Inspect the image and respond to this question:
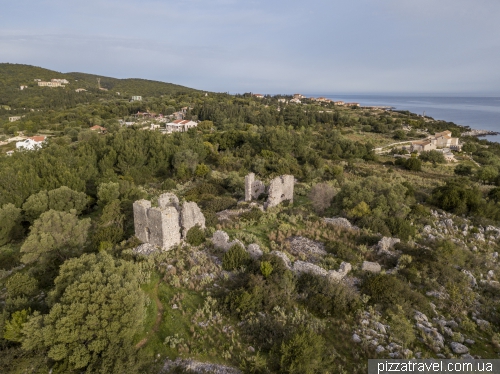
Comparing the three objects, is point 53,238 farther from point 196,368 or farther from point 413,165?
point 413,165

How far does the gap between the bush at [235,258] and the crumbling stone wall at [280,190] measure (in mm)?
7996

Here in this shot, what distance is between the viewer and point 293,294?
40.7ft

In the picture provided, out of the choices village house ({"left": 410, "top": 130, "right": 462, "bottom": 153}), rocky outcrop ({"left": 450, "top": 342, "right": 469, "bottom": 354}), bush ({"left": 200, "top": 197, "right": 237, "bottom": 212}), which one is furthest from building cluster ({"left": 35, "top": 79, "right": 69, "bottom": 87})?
rocky outcrop ({"left": 450, "top": 342, "right": 469, "bottom": 354})

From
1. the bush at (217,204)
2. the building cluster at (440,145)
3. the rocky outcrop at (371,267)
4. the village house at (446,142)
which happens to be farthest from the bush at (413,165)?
the rocky outcrop at (371,267)

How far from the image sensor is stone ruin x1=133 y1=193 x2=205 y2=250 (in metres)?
15.1

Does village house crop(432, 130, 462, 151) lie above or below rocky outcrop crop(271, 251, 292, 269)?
above

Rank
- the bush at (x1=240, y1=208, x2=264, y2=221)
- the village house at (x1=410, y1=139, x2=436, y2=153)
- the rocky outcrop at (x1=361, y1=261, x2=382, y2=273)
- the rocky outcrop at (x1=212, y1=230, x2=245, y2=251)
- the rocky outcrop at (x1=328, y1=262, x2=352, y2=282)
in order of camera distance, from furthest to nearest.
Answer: the village house at (x1=410, y1=139, x2=436, y2=153) → the bush at (x1=240, y1=208, x2=264, y2=221) → the rocky outcrop at (x1=212, y1=230, x2=245, y2=251) → the rocky outcrop at (x1=361, y1=261, x2=382, y2=273) → the rocky outcrop at (x1=328, y1=262, x2=352, y2=282)

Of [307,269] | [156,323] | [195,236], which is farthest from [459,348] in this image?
[195,236]

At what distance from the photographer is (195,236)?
1611 centimetres

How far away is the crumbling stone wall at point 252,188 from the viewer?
76.8 feet

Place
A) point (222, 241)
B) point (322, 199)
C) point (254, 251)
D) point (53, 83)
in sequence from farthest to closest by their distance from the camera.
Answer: point (53, 83) < point (322, 199) < point (222, 241) < point (254, 251)

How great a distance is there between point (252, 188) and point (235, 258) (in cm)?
1052

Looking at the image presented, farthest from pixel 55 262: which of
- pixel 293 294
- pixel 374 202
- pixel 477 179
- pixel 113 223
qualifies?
pixel 477 179

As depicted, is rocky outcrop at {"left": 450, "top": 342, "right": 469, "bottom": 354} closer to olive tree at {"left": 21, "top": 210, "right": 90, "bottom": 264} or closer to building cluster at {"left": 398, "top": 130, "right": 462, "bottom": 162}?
olive tree at {"left": 21, "top": 210, "right": 90, "bottom": 264}
